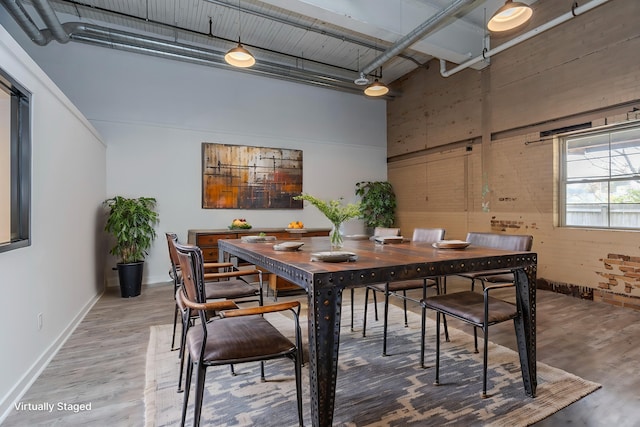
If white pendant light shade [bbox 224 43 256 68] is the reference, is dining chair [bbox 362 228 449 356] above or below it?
below

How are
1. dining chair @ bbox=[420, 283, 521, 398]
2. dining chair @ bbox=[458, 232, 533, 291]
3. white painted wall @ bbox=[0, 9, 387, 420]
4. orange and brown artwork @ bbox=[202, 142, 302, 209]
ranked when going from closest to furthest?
dining chair @ bbox=[420, 283, 521, 398]
white painted wall @ bbox=[0, 9, 387, 420]
dining chair @ bbox=[458, 232, 533, 291]
orange and brown artwork @ bbox=[202, 142, 302, 209]

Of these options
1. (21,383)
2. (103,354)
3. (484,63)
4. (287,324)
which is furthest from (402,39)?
(21,383)

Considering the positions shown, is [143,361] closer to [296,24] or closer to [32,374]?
[32,374]

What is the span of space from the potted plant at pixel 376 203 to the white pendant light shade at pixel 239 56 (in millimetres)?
3813

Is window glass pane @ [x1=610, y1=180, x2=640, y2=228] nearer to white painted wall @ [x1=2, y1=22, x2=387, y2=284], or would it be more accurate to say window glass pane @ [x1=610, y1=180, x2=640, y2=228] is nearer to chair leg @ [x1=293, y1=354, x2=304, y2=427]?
white painted wall @ [x1=2, y1=22, x2=387, y2=284]

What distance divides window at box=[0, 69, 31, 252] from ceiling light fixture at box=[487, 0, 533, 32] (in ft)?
12.0

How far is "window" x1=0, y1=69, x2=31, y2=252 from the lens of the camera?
2042 mm

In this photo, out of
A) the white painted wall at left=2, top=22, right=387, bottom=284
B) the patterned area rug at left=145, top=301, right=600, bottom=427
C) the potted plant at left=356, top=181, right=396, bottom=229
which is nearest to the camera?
the patterned area rug at left=145, top=301, right=600, bottom=427

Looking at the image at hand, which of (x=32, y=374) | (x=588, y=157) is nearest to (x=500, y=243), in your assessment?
(x=588, y=157)

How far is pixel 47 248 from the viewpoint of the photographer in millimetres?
2615

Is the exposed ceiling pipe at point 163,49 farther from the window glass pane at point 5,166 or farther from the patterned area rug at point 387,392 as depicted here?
the patterned area rug at point 387,392

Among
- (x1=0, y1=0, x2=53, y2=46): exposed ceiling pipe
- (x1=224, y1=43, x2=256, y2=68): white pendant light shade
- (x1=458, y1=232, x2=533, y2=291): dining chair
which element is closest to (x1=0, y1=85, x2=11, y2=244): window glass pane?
(x1=224, y1=43, x2=256, y2=68): white pendant light shade

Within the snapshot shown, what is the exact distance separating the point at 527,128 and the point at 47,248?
5.87 metres

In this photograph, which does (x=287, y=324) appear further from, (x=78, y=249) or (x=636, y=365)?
(x=636, y=365)
